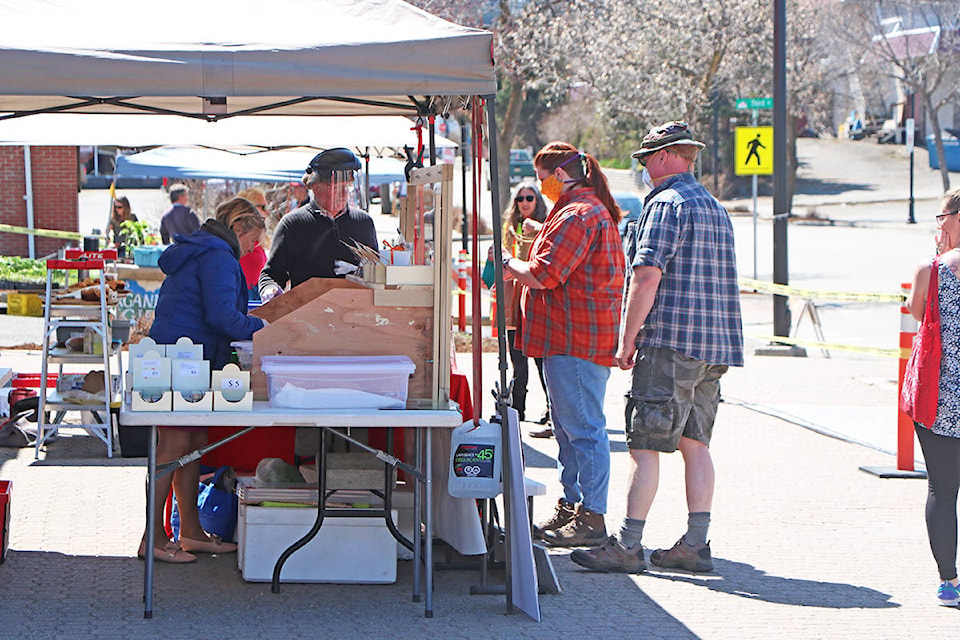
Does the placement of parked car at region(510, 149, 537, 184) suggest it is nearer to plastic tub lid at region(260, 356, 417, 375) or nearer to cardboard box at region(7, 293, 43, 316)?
cardboard box at region(7, 293, 43, 316)

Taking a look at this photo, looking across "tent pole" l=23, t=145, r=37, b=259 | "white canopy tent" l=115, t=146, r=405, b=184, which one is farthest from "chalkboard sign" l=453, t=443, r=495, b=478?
"tent pole" l=23, t=145, r=37, b=259

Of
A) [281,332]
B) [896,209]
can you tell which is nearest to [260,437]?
[281,332]

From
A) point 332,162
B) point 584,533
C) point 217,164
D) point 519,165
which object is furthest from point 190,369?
point 519,165

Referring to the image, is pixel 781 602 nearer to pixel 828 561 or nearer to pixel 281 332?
pixel 828 561

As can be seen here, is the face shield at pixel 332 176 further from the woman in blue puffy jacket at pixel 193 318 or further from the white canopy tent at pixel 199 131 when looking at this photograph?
the white canopy tent at pixel 199 131

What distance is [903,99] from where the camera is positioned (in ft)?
219

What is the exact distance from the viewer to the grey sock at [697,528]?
19.1ft

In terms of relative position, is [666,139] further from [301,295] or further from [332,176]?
[332,176]

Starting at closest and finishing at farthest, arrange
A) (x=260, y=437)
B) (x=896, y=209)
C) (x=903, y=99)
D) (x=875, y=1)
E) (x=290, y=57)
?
(x=290, y=57) < (x=260, y=437) < (x=896, y=209) < (x=875, y=1) < (x=903, y=99)

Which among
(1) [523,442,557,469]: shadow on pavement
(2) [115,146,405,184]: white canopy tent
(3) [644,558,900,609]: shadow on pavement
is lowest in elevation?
(3) [644,558,900,609]: shadow on pavement

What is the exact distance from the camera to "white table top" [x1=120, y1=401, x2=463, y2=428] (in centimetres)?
490

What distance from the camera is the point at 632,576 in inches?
228

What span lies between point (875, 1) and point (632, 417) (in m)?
47.5

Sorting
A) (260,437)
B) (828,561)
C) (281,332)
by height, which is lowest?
(828,561)
